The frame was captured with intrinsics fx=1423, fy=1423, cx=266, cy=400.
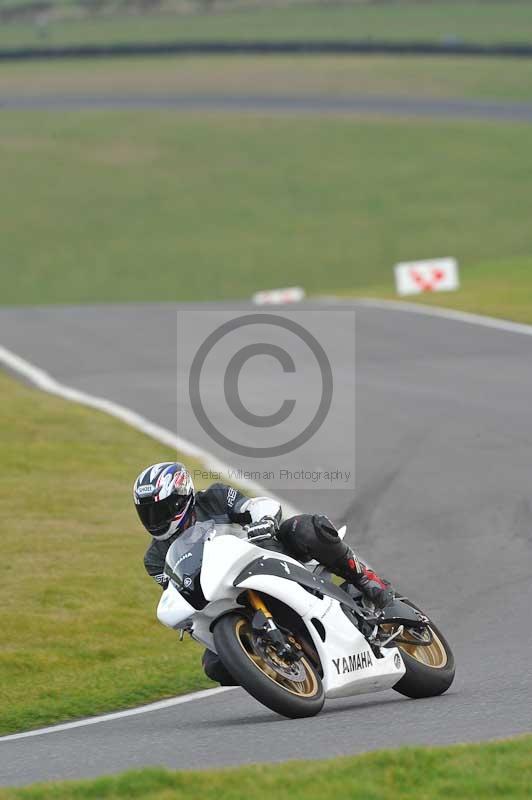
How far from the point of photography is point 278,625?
26.2ft

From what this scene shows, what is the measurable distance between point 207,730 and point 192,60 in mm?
61020

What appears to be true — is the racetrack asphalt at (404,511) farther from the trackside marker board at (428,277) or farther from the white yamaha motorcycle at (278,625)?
the trackside marker board at (428,277)

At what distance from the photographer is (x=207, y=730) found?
785cm

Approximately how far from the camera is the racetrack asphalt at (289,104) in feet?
184

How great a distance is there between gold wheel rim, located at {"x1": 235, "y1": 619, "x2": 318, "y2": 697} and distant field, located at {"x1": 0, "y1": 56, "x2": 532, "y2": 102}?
51781mm

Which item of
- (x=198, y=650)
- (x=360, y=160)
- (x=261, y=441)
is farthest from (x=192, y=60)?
(x=198, y=650)

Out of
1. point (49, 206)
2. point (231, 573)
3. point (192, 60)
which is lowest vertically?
point (231, 573)

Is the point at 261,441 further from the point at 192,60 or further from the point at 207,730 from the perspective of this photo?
the point at 192,60

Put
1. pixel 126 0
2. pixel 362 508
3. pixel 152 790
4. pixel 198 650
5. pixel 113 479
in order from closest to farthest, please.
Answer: pixel 152 790, pixel 198 650, pixel 362 508, pixel 113 479, pixel 126 0

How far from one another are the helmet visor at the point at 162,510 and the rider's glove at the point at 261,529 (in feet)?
1.34

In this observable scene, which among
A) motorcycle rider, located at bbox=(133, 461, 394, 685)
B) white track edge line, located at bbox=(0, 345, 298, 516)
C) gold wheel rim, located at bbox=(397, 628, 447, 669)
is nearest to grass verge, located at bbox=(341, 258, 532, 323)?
white track edge line, located at bbox=(0, 345, 298, 516)

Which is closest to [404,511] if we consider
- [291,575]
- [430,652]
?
[430,652]

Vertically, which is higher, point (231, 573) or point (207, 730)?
point (231, 573)

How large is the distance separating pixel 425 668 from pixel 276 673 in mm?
1138
